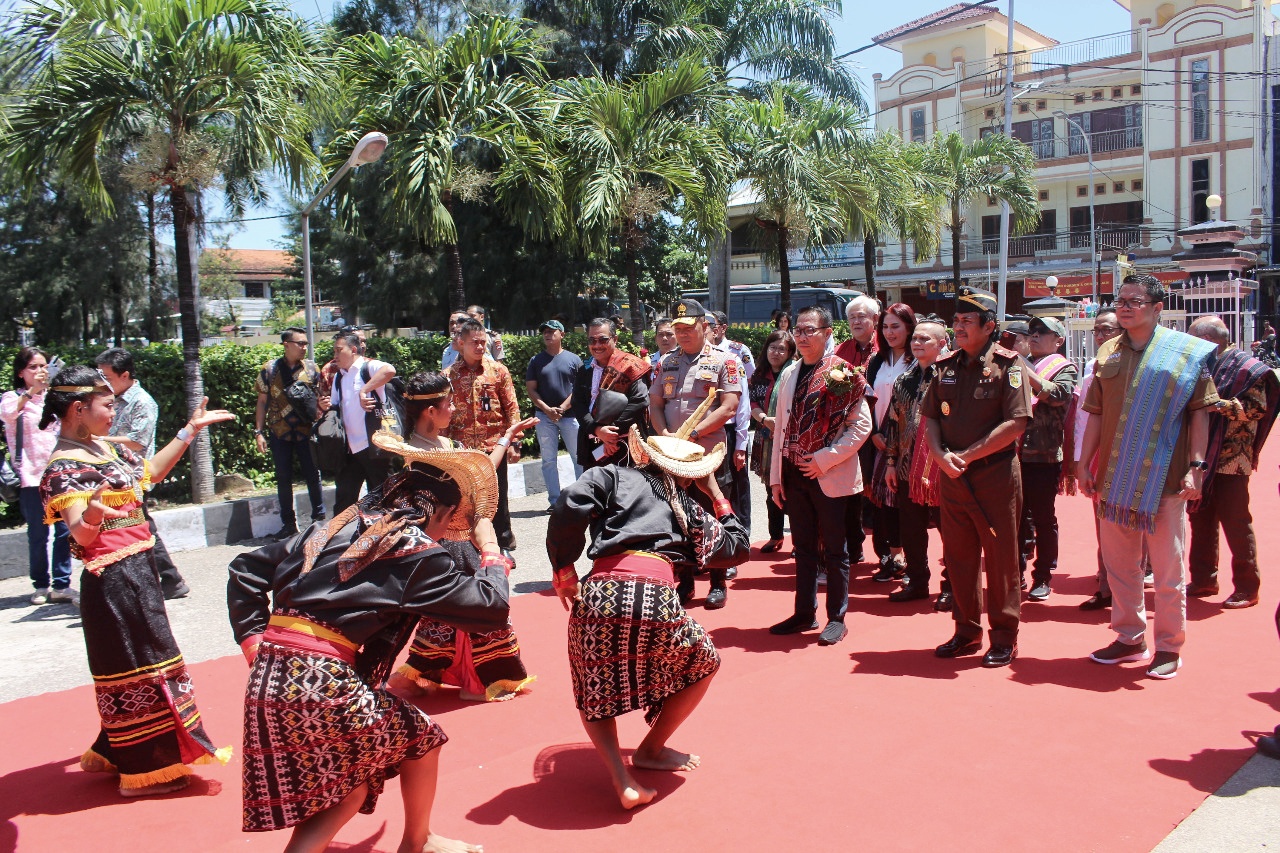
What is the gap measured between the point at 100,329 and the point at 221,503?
15.0 m

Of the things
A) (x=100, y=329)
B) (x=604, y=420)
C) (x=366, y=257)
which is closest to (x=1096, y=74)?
(x=366, y=257)

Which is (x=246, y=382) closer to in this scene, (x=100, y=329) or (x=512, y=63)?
(x=512, y=63)

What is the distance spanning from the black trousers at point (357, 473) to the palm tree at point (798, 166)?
9655mm

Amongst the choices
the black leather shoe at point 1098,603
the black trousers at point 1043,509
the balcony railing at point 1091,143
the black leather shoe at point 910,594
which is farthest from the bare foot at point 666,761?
the balcony railing at point 1091,143

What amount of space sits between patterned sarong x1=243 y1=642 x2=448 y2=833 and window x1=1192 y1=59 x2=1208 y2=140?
40.3 m

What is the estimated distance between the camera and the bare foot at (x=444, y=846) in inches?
131

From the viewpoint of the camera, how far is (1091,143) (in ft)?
127

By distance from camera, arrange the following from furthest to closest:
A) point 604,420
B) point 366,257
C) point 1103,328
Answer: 1. point 366,257
2. point 1103,328
3. point 604,420

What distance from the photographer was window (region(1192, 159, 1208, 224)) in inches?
→ 1417

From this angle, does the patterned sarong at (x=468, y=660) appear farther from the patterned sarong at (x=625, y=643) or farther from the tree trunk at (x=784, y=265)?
the tree trunk at (x=784, y=265)

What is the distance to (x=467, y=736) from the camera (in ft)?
15.0

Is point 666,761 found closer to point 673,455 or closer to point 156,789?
point 673,455

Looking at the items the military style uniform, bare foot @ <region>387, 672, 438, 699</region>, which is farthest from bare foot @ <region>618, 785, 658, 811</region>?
the military style uniform

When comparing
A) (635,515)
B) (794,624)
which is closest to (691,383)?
(794,624)
